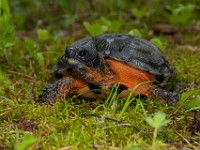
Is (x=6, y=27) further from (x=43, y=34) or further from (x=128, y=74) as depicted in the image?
(x=128, y=74)

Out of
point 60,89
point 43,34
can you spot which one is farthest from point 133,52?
point 43,34

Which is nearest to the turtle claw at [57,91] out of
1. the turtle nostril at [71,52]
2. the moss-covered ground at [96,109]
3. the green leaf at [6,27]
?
the moss-covered ground at [96,109]

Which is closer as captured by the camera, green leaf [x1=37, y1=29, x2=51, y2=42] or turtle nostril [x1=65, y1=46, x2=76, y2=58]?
turtle nostril [x1=65, y1=46, x2=76, y2=58]

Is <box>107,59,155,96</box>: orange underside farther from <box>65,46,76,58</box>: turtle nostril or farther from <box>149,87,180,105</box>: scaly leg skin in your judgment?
<box>65,46,76,58</box>: turtle nostril

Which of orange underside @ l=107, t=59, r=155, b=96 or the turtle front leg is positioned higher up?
orange underside @ l=107, t=59, r=155, b=96

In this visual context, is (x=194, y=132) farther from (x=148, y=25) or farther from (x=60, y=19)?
(x=60, y=19)

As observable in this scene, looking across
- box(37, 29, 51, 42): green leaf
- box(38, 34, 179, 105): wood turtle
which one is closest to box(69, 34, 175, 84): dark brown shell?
box(38, 34, 179, 105): wood turtle

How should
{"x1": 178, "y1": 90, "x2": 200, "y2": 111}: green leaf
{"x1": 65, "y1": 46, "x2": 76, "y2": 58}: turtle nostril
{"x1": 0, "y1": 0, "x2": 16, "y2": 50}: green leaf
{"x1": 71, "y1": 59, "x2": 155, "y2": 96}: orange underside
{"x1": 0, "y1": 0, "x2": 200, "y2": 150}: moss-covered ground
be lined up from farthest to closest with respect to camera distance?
{"x1": 0, "y1": 0, "x2": 16, "y2": 50}: green leaf
{"x1": 71, "y1": 59, "x2": 155, "y2": 96}: orange underside
{"x1": 65, "y1": 46, "x2": 76, "y2": 58}: turtle nostril
{"x1": 178, "y1": 90, "x2": 200, "y2": 111}: green leaf
{"x1": 0, "y1": 0, "x2": 200, "y2": 150}: moss-covered ground

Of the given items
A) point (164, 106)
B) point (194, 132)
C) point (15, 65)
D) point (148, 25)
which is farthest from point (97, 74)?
point (148, 25)
